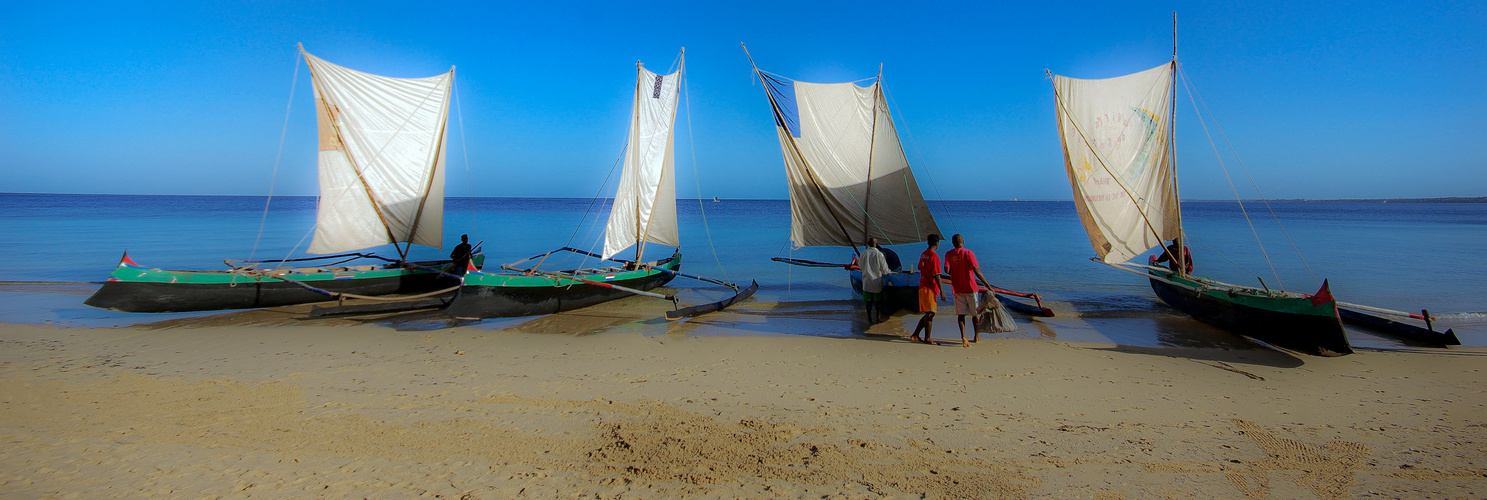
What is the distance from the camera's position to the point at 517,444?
484 centimetres

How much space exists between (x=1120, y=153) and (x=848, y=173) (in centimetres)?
493

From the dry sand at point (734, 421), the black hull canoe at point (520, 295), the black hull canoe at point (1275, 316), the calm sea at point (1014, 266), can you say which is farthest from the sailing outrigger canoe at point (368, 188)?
the black hull canoe at point (1275, 316)

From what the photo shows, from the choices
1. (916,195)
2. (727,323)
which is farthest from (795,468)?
(916,195)

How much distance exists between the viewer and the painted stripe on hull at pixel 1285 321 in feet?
23.0

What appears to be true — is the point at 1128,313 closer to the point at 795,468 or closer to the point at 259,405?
the point at 795,468

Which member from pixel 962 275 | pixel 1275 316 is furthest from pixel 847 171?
pixel 1275 316

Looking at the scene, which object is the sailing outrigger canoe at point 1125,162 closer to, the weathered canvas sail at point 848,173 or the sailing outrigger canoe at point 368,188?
the weathered canvas sail at point 848,173

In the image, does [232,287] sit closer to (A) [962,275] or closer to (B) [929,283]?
(B) [929,283]

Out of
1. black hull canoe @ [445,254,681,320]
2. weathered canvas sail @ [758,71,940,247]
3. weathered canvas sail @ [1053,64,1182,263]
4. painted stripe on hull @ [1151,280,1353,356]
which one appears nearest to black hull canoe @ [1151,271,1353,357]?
painted stripe on hull @ [1151,280,1353,356]

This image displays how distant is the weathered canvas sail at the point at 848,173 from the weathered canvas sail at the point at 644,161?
7.64 feet

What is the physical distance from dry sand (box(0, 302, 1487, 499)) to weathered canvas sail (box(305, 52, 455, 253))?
199 inches

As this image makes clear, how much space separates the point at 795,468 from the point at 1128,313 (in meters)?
10.0

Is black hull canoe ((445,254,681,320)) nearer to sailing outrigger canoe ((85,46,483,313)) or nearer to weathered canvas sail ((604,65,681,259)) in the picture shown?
weathered canvas sail ((604,65,681,259))

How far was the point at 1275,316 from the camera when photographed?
7.80 metres
